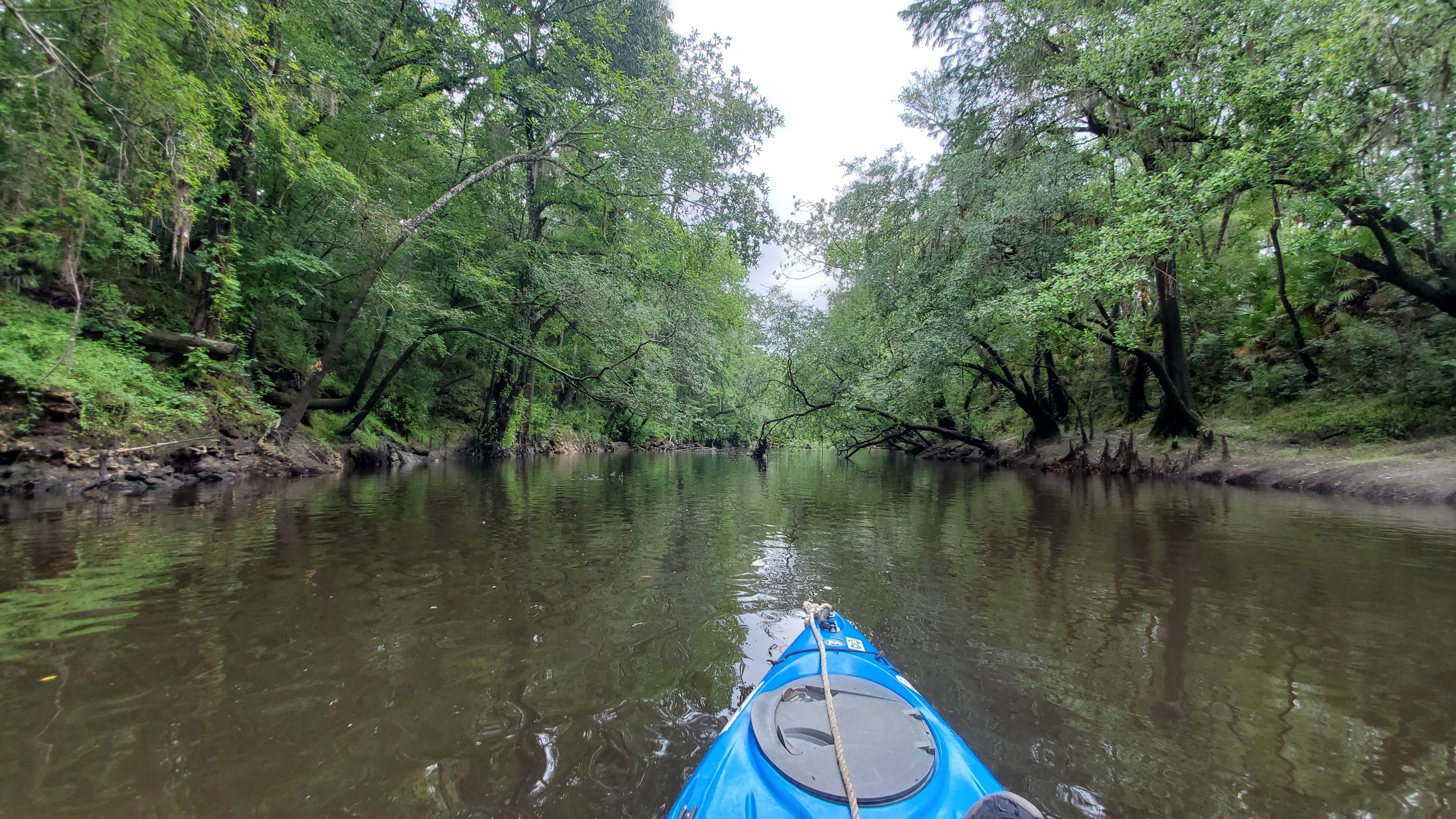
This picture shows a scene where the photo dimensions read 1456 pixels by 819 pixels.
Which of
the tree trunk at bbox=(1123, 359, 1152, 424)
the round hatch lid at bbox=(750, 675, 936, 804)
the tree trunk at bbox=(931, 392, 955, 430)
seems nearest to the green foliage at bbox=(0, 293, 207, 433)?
the round hatch lid at bbox=(750, 675, 936, 804)

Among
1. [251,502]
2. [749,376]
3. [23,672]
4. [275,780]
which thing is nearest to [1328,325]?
[749,376]

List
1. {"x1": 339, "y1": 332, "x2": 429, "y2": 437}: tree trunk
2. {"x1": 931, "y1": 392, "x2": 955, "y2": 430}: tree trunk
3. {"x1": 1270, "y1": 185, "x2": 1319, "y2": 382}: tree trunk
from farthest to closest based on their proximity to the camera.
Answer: {"x1": 931, "y1": 392, "x2": 955, "y2": 430}: tree trunk, {"x1": 339, "y1": 332, "x2": 429, "y2": 437}: tree trunk, {"x1": 1270, "y1": 185, "x2": 1319, "y2": 382}: tree trunk

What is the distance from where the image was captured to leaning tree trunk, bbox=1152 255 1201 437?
13734mm

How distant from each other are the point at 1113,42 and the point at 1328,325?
1030cm

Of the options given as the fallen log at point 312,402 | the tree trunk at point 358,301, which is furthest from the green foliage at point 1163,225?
the fallen log at point 312,402

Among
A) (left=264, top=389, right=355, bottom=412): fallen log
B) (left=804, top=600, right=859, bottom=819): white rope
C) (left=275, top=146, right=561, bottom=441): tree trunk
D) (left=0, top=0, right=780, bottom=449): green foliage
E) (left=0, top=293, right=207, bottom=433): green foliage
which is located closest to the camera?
(left=804, top=600, right=859, bottom=819): white rope

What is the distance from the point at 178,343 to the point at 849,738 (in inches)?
557

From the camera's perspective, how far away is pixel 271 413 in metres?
11.8

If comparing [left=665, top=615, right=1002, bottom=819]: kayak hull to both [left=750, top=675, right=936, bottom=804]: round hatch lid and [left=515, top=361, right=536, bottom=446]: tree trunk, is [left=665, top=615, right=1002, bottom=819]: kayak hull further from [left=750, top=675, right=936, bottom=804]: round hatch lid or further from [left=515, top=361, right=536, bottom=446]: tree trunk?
[left=515, top=361, right=536, bottom=446]: tree trunk

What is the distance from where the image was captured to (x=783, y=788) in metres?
1.71

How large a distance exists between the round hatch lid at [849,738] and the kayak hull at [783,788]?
0.02 m

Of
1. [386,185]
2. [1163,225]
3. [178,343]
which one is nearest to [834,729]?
[1163,225]

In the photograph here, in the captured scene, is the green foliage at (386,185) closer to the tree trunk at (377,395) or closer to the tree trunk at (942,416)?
the tree trunk at (377,395)

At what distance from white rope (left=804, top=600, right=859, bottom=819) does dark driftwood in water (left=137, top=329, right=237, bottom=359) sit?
1332 cm
